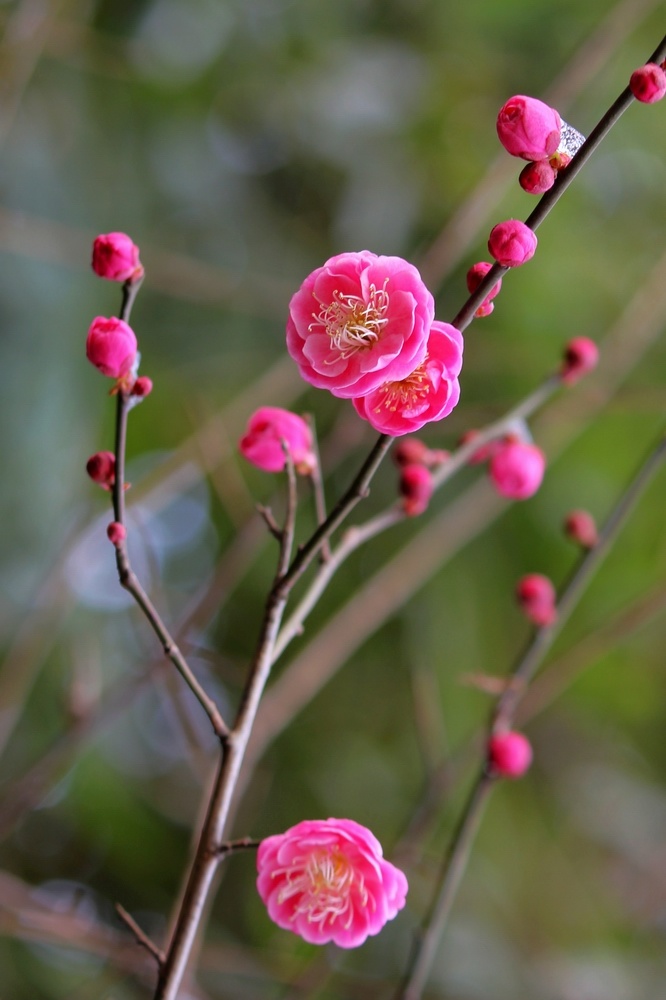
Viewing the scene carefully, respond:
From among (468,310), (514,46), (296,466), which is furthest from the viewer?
(514,46)

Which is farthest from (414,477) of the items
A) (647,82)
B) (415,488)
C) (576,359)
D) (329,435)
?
(329,435)

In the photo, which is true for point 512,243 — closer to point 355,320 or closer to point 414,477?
point 355,320

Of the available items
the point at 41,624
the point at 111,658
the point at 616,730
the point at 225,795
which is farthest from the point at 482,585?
the point at 225,795

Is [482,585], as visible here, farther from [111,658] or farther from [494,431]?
[494,431]

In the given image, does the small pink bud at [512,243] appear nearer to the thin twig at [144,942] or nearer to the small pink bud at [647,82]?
the small pink bud at [647,82]

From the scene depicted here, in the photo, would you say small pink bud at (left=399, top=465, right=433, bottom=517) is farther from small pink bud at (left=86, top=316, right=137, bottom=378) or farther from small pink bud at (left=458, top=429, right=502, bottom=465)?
small pink bud at (left=86, top=316, right=137, bottom=378)

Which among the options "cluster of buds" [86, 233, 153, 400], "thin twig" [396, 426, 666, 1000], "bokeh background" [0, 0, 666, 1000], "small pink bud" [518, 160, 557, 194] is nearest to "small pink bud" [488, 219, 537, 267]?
"small pink bud" [518, 160, 557, 194]

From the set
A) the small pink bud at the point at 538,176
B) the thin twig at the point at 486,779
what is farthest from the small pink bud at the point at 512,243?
the thin twig at the point at 486,779
